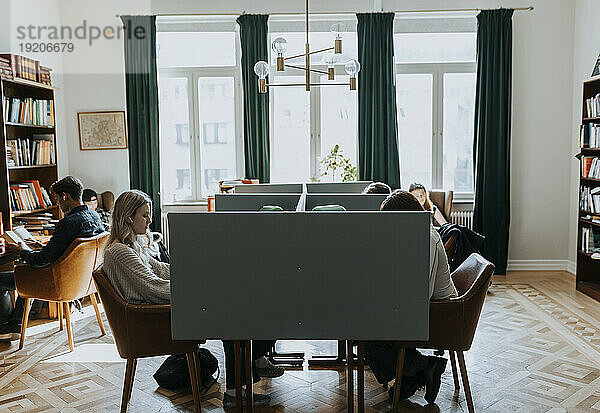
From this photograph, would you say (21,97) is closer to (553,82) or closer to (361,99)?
(361,99)

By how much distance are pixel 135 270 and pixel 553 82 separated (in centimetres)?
565

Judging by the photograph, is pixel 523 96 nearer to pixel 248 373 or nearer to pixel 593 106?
pixel 593 106

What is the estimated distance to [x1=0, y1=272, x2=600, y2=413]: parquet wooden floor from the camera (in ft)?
11.5

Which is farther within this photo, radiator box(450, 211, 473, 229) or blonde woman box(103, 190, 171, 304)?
radiator box(450, 211, 473, 229)

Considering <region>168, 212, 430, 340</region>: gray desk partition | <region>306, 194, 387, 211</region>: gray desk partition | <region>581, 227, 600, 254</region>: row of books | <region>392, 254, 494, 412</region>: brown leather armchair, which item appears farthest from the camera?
<region>581, 227, 600, 254</region>: row of books

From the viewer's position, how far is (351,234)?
266 centimetres

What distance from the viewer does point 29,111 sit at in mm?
5867

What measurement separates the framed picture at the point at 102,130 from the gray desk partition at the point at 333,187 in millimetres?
3254

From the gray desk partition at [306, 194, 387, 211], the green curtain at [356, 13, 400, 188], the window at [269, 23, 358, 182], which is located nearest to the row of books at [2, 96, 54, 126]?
the window at [269, 23, 358, 182]

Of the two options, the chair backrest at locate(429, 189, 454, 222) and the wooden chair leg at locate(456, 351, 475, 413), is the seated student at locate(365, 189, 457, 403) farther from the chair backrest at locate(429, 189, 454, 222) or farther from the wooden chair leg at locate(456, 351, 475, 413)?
the chair backrest at locate(429, 189, 454, 222)

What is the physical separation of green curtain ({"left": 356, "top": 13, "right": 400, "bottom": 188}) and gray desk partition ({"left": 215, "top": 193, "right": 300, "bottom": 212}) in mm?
3010

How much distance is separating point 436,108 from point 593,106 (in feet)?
5.91

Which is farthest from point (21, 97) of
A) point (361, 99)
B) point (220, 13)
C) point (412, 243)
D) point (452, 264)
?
point (412, 243)

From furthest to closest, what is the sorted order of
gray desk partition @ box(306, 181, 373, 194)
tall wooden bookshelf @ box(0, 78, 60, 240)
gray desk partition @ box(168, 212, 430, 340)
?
tall wooden bookshelf @ box(0, 78, 60, 240) < gray desk partition @ box(306, 181, 373, 194) < gray desk partition @ box(168, 212, 430, 340)
